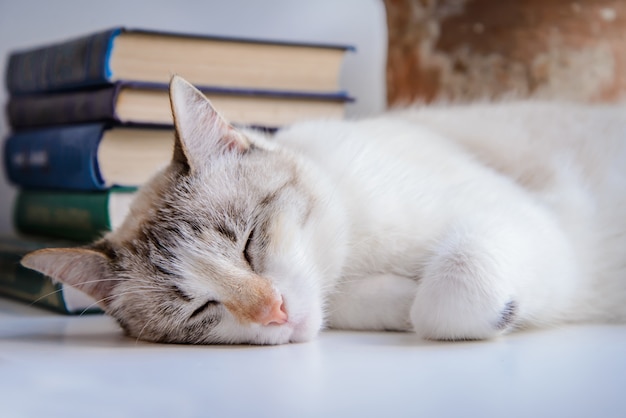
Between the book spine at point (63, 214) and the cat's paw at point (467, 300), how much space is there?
855mm

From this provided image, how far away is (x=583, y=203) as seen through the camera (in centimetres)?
165

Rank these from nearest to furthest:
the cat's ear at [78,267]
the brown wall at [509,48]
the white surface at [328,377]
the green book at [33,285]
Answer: the white surface at [328,377] → the cat's ear at [78,267] → the green book at [33,285] → the brown wall at [509,48]

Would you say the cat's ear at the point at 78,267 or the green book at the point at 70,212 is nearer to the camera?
the cat's ear at the point at 78,267

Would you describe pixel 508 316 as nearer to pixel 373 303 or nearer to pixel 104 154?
pixel 373 303

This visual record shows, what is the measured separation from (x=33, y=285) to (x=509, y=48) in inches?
55.1

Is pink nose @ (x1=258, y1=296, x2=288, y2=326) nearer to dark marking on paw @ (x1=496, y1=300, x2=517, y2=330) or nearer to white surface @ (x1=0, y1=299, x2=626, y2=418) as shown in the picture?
white surface @ (x1=0, y1=299, x2=626, y2=418)

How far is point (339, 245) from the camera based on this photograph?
1.42 metres

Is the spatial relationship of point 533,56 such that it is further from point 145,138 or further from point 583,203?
point 145,138

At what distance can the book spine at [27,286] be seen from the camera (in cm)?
166

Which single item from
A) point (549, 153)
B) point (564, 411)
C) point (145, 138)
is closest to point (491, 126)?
point (549, 153)

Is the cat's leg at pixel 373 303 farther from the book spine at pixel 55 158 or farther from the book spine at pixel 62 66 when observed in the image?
the book spine at pixel 62 66

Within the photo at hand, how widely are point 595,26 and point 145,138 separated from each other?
4.08ft

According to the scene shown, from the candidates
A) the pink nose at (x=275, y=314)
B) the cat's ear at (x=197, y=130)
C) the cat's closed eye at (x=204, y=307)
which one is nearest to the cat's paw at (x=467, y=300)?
the pink nose at (x=275, y=314)

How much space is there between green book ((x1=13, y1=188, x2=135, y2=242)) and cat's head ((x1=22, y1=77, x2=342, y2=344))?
305mm
